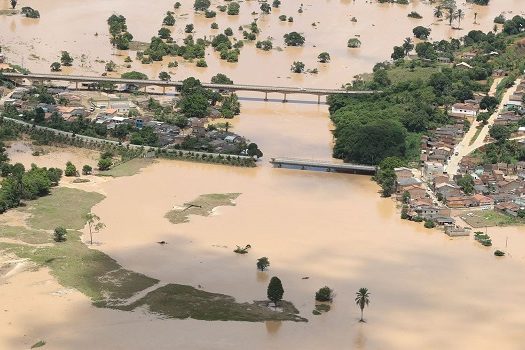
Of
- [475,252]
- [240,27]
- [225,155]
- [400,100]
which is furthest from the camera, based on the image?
[240,27]

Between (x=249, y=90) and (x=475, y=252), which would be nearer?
(x=475, y=252)

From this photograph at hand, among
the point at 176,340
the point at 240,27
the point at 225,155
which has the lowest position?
the point at 176,340

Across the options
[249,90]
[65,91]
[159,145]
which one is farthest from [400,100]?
[65,91]

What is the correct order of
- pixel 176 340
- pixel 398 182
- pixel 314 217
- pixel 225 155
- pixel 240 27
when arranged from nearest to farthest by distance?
1. pixel 176 340
2. pixel 314 217
3. pixel 398 182
4. pixel 225 155
5. pixel 240 27

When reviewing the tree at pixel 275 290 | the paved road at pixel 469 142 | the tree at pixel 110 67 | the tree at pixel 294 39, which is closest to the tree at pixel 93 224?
the tree at pixel 275 290

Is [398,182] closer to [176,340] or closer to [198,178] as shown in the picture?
[198,178]

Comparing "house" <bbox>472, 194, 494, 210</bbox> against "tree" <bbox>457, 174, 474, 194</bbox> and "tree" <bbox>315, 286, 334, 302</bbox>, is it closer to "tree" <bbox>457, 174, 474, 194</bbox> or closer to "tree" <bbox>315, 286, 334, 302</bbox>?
"tree" <bbox>457, 174, 474, 194</bbox>

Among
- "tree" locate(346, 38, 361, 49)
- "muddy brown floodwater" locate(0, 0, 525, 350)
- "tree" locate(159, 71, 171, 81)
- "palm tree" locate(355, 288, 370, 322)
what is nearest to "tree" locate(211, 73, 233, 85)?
"tree" locate(159, 71, 171, 81)
